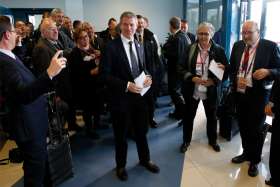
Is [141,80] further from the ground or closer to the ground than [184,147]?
further from the ground

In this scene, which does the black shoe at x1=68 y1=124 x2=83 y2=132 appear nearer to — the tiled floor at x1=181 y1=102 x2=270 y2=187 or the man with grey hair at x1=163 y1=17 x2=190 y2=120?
the man with grey hair at x1=163 y1=17 x2=190 y2=120

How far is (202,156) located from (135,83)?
133 cm

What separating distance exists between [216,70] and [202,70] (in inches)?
6.7

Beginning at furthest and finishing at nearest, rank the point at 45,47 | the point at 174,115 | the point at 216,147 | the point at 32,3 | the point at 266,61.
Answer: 1. the point at 32,3
2. the point at 174,115
3. the point at 216,147
4. the point at 45,47
5. the point at 266,61

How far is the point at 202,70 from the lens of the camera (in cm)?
286

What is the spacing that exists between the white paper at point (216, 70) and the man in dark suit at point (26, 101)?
1680mm

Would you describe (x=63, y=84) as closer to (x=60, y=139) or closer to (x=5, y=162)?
(x=60, y=139)

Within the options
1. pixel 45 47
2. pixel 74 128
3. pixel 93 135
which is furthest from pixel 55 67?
pixel 74 128

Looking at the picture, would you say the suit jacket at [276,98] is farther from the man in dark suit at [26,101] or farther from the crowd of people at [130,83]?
the man in dark suit at [26,101]

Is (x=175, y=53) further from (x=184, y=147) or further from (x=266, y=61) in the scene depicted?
(x=266, y=61)

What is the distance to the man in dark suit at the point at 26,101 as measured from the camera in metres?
1.55

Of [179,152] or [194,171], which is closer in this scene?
[194,171]

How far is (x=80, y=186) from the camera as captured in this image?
98.2 inches

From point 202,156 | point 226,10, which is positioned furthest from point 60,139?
point 226,10
